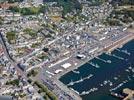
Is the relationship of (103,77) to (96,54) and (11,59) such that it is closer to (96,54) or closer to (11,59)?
(96,54)

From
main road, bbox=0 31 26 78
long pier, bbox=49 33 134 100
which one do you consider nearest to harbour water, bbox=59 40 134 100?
long pier, bbox=49 33 134 100

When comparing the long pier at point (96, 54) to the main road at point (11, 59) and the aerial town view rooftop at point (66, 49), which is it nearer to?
the aerial town view rooftop at point (66, 49)

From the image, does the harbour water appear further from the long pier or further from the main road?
the main road

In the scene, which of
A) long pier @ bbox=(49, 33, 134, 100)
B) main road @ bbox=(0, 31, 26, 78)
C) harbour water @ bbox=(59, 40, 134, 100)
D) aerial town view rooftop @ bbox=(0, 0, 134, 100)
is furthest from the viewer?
main road @ bbox=(0, 31, 26, 78)

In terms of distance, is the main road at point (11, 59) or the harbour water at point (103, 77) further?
the main road at point (11, 59)

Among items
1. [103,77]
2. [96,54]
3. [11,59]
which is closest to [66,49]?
[96,54]

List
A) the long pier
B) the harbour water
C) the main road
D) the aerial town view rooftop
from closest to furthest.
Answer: the long pier < the harbour water < the aerial town view rooftop < the main road

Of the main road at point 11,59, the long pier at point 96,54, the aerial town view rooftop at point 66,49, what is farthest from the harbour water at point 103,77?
the main road at point 11,59

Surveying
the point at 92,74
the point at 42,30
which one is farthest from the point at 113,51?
the point at 42,30
